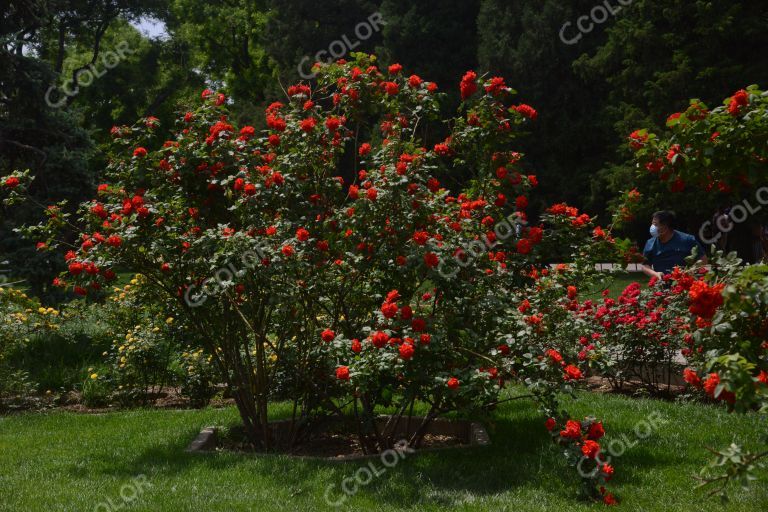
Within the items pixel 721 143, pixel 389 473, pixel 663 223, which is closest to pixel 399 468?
pixel 389 473

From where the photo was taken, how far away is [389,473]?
530cm

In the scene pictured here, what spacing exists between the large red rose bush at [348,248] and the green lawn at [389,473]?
0.53 m

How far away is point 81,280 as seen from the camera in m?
5.96

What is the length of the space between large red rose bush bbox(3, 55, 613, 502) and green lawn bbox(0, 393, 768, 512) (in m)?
0.53

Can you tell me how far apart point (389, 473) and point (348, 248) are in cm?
161

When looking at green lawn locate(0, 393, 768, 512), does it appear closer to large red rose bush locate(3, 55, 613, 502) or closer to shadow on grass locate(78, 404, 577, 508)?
shadow on grass locate(78, 404, 577, 508)

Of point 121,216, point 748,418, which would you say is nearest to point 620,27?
point 748,418

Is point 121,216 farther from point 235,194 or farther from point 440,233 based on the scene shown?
point 440,233

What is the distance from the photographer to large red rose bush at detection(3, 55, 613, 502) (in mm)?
5262

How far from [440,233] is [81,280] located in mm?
2735

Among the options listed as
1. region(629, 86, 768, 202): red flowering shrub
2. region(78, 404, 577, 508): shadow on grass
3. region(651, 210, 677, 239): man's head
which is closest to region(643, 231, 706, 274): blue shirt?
region(651, 210, 677, 239): man's head

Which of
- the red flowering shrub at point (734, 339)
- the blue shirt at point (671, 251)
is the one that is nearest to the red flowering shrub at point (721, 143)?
the red flowering shrub at point (734, 339)

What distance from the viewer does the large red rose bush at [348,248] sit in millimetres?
5262

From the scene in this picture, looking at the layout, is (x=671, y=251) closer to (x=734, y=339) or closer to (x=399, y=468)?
(x=399, y=468)
